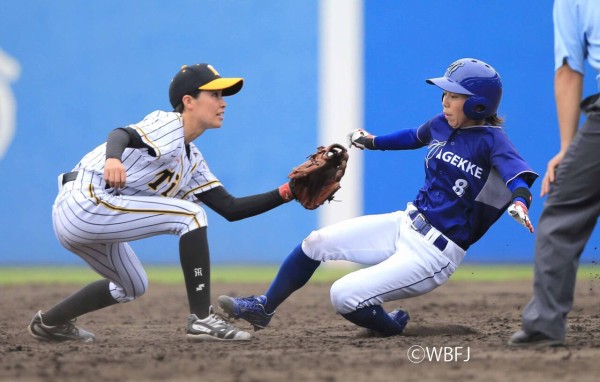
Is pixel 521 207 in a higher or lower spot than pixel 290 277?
higher

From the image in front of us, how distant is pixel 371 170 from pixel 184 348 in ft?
19.6

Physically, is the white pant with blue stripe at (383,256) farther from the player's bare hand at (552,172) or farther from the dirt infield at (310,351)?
the player's bare hand at (552,172)

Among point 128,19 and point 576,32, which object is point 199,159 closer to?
point 576,32

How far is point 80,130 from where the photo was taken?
403 inches

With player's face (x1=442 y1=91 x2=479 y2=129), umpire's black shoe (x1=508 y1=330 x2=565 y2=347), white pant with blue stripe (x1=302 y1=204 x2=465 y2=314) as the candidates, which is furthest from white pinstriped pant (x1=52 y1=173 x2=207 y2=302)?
umpire's black shoe (x1=508 y1=330 x2=565 y2=347)

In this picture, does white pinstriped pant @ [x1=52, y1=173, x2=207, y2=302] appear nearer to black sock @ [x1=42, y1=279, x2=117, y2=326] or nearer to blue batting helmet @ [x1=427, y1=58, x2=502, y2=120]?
black sock @ [x1=42, y1=279, x2=117, y2=326]

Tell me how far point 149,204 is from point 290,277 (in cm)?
83

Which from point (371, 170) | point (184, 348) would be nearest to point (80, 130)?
point (371, 170)

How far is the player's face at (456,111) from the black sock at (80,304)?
196cm

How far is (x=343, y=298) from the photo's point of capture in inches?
185

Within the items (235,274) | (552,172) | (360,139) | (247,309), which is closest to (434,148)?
(360,139)

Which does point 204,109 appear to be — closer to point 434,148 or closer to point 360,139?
point 360,139
